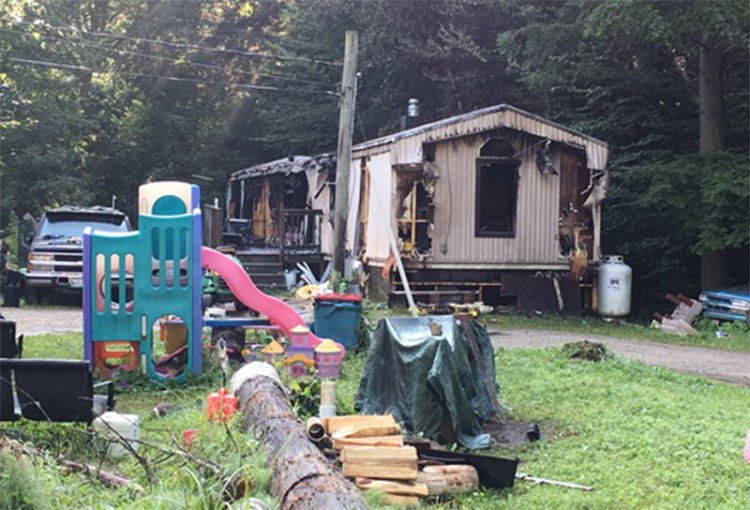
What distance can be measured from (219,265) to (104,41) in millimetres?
23706

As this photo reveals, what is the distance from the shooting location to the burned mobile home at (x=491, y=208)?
52.2 ft

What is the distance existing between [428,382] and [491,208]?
10715 mm

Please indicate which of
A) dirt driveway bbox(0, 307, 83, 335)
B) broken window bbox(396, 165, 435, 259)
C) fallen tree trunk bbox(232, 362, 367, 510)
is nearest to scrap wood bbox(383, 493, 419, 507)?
fallen tree trunk bbox(232, 362, 367, 510)

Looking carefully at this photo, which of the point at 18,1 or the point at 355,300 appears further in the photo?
the point at 18,1

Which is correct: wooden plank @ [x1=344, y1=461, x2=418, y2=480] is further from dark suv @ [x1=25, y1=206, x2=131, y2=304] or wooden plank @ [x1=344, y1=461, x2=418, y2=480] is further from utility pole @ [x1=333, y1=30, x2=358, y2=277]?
dark suv @ [x1=25, y1=206, x2=131, y2=304]

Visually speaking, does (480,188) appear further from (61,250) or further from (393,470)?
(393,470)

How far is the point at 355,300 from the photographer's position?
1023 cm

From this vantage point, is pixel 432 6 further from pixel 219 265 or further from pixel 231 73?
pixel 219 265

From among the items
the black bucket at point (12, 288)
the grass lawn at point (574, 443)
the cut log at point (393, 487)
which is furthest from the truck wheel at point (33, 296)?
the cut log at point (393, 487)

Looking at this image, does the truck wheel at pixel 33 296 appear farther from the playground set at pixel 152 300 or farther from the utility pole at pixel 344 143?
the playground set at pixel 152 300

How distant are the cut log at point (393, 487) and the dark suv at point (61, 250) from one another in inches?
425

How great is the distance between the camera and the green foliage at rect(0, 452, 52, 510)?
12.5 feet

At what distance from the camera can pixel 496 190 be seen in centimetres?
1677

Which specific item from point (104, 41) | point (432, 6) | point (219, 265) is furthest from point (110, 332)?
point (104, 41)
